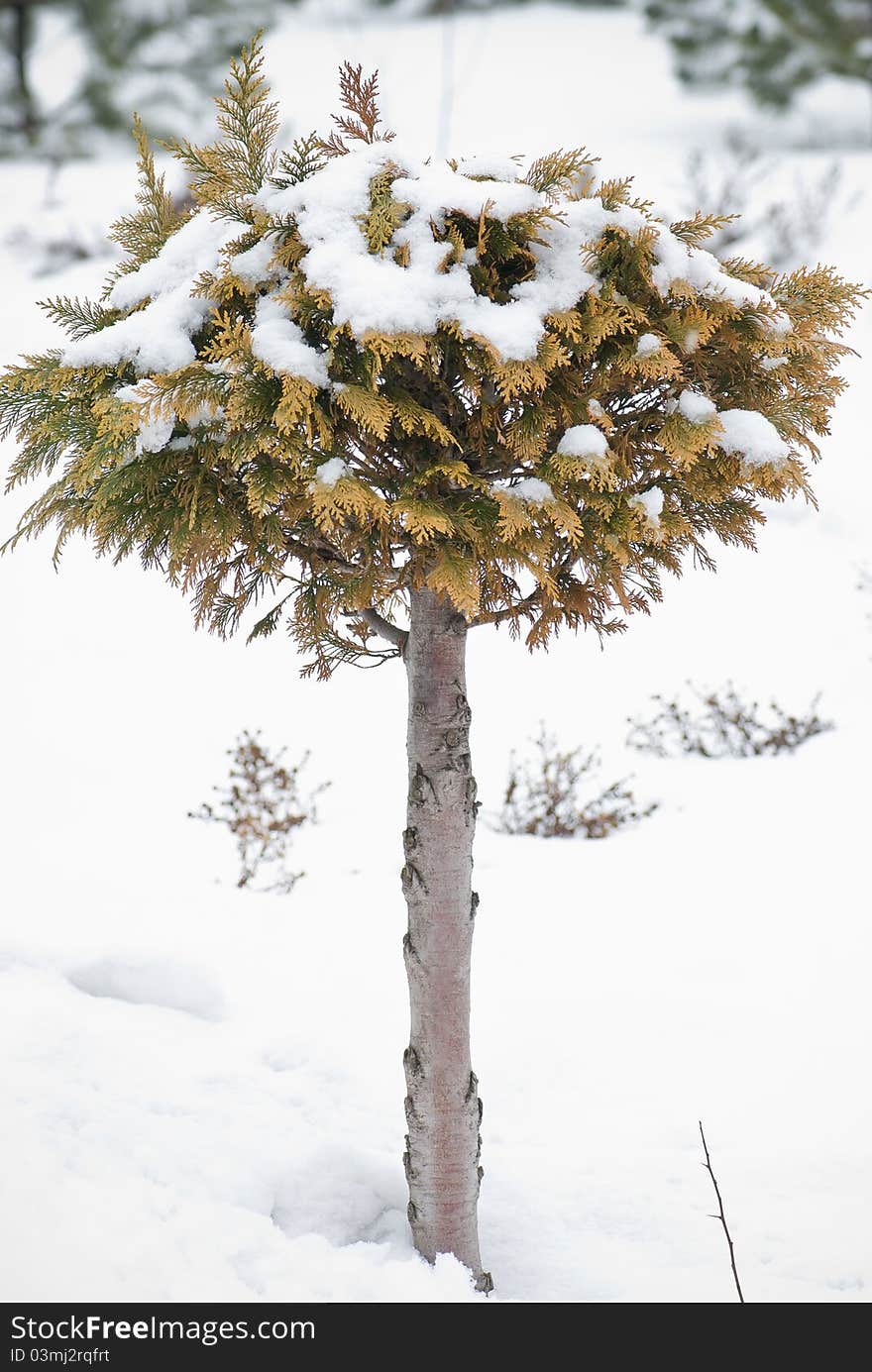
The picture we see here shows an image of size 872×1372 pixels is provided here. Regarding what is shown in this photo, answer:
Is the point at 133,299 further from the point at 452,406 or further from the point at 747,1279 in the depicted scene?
the point at 747,1279

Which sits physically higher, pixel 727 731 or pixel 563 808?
pixel 727 731

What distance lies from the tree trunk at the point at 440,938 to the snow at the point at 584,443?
0.59 metres

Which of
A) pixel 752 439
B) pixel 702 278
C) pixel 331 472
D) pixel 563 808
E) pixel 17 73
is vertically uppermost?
pixel 17 73

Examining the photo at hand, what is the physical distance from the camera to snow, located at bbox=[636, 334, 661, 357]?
1923mm

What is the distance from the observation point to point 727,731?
23.0 ft

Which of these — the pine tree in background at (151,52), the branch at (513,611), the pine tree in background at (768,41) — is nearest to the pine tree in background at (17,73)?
the pine tree in background at (151,52)

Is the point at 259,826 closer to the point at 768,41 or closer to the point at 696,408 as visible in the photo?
the point at 696,408

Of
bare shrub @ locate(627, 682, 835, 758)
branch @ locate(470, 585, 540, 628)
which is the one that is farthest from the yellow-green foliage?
bare shrub @ locate(627, 682, 835, 758)

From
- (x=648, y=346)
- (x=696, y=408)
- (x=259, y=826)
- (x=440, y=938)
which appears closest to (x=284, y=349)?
(x=648, y=346)

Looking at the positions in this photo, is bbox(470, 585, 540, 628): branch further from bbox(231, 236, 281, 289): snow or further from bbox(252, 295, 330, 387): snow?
bbox(231, 236, 281, 289): snow

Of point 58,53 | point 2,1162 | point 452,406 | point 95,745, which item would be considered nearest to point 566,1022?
point 2,1162

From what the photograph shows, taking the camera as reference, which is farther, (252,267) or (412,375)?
(412,375)

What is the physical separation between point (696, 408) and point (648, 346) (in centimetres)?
16

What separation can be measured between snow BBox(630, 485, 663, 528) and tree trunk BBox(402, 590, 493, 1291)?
568 mm
